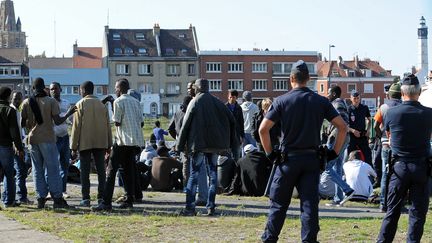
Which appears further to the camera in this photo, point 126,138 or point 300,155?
point 126,138

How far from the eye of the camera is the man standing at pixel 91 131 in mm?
12203

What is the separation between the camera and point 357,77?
121m

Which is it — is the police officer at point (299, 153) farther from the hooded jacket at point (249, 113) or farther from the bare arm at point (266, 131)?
the hooded jacket at point (249, 113)

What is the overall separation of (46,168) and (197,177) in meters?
2.41

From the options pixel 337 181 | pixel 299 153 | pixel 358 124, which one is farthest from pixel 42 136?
pixel 358 124

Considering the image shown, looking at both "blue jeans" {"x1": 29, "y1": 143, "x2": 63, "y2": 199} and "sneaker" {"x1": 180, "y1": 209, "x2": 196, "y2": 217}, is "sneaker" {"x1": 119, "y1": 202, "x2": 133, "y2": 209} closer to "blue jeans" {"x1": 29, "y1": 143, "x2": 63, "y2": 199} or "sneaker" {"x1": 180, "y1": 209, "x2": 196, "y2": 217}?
"blue jeans" {"x1": 29, "y1": 143, "x2": 63, "y2": 199}

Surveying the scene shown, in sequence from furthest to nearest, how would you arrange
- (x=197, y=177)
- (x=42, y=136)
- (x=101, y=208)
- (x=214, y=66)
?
(x=214, y=66) < (x=42, y=136) < (x=101, y=208) < (x=197, y=177)

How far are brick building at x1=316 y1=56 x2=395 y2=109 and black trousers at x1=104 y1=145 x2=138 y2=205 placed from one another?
106670 millimetres

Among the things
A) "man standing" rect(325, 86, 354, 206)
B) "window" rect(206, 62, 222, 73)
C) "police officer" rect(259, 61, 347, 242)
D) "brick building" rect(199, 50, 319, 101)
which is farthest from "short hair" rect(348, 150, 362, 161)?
"window" rect(206, 62, 222, 73)

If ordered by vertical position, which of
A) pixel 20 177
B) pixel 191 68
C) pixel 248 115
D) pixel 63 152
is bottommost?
pixel 20 177

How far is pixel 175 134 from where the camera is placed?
570 inches

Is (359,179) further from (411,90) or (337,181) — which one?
(411,90)

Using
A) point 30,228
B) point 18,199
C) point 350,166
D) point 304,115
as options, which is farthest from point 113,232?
point 350,166

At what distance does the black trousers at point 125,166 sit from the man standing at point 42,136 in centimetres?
83
